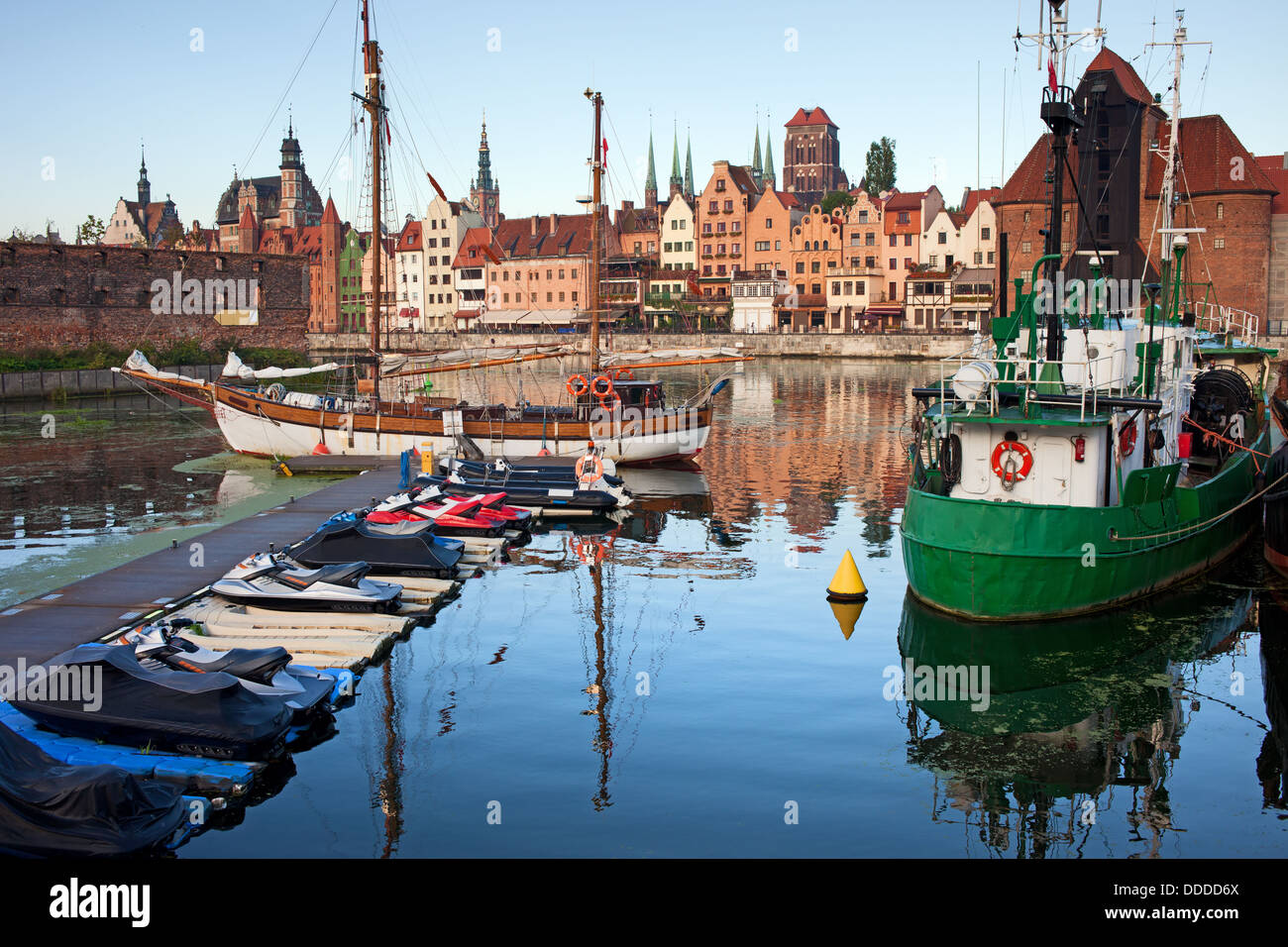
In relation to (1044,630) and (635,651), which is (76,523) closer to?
(635,651)

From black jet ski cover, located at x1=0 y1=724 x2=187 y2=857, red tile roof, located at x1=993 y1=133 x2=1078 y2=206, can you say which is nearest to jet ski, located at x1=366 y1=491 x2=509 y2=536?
black jet ski cover, located at x1=0 y1=724 x2=187 y2=857

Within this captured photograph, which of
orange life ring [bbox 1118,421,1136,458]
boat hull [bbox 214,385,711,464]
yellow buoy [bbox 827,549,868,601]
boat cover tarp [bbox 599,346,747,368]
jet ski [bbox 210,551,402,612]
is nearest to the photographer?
jet ski [bbox 210,551,402,612]

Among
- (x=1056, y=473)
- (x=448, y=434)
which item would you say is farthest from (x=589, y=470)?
(x=1056, y=473)

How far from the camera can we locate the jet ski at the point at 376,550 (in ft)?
73.9

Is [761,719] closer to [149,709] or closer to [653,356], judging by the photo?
[149,709]

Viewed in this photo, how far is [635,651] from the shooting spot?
18.7m

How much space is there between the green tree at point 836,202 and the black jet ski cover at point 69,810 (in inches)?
4302

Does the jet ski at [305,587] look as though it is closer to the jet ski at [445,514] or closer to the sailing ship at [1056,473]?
the jet ski at [445,514]

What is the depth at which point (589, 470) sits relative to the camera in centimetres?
3177

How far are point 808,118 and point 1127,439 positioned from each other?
18676 centimetres

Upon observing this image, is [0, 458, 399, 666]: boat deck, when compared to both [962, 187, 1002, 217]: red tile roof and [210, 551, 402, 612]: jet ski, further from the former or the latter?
[962, 187, 1002, 217]: red tile roof

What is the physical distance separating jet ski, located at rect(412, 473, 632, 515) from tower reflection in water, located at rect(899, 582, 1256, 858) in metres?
10.9

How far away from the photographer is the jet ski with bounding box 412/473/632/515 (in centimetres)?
3041
